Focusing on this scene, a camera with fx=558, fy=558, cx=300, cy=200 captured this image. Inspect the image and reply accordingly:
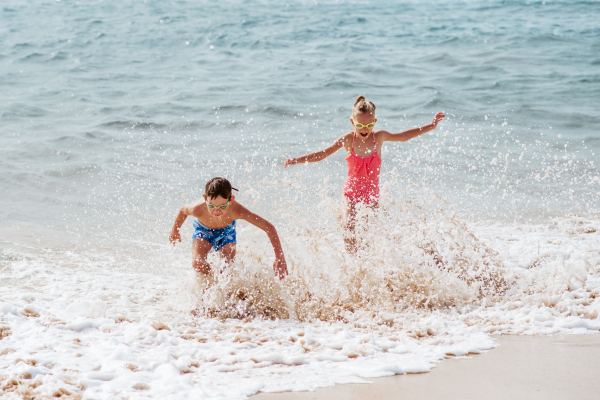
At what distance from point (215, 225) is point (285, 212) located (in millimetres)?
2203

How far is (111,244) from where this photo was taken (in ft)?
21.0

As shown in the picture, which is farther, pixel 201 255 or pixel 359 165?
pixel 359 165

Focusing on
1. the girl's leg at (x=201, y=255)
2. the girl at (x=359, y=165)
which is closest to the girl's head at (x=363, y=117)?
the girl at (x=359, y=165)

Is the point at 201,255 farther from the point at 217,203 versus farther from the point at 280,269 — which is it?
the point at 280,269

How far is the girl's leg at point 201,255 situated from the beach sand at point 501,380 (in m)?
1.79

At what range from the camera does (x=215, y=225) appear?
493 cm

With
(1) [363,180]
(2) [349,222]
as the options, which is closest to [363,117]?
(1) [363,180]

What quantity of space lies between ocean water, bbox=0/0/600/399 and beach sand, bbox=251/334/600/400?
0.13 metres

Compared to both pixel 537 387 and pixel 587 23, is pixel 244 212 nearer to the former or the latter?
pixel 537 387

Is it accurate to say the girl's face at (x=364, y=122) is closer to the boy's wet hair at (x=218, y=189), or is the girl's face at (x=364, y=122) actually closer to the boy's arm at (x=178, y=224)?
the boy's wet hair at (x=218, y=189)

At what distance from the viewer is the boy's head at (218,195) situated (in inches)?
175

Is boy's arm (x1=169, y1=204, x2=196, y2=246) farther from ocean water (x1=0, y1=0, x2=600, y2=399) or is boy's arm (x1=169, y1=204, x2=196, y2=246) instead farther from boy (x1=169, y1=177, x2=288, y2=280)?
ocean water (x1=0, y1=0, x2=600, y2=399)

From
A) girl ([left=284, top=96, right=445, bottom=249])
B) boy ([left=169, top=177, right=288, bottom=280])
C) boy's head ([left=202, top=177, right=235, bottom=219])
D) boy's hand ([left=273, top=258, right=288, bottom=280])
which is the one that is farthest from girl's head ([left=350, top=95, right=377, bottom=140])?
boy's hand ([left=273, top=258, right=288, bottom=280])

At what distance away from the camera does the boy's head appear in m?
4.45
